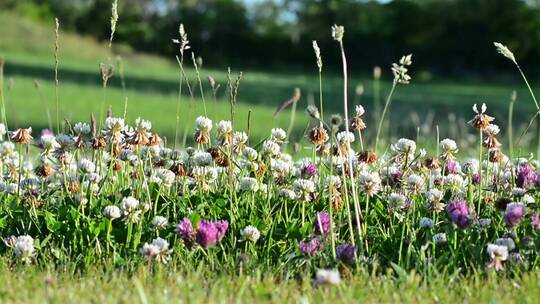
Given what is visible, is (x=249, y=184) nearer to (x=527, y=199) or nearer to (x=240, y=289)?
(x=240, y=289)

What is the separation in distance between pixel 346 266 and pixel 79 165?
1058mm

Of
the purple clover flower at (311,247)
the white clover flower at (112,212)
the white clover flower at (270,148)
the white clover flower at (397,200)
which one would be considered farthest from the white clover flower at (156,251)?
the white clover flower at (397,200)

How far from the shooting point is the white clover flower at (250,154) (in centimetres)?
341

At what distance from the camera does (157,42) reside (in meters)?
45.8

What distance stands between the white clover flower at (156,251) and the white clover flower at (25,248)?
0.35 m

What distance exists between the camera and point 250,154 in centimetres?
341

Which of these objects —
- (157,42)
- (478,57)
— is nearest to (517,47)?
(478,57)

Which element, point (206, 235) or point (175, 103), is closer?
point (206, 235)

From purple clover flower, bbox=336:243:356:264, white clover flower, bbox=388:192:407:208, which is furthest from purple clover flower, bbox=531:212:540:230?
purple clover flower, bbox=336:243:356:264

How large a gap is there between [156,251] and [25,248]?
1.40 ft

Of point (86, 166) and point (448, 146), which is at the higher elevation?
point (448, 146)

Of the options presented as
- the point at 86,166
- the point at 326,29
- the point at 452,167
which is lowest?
the point at 86,166

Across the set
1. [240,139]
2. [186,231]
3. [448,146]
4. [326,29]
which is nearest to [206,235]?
[186,231]

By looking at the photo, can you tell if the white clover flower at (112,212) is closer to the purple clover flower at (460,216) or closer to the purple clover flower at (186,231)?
the purple clover flower at (186,231)
